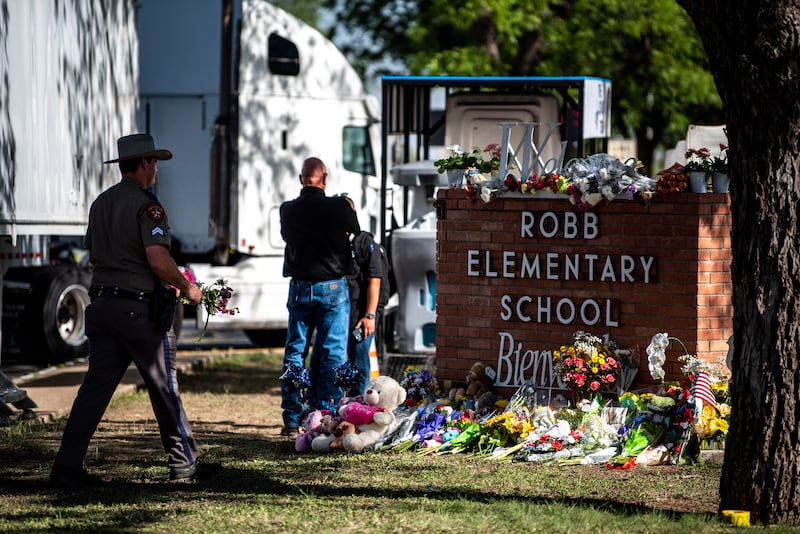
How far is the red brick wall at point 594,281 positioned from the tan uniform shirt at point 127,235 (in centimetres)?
273

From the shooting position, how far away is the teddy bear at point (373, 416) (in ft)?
26.2

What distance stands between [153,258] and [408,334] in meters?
4.96

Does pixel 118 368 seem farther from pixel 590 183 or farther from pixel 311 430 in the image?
pixel 590 183

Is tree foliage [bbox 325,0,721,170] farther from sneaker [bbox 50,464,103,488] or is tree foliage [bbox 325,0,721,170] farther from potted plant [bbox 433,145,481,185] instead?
sneaker [bbox 50,464,103,488]

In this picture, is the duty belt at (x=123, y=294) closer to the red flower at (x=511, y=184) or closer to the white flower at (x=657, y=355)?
the red flower at (x=511, y=184)

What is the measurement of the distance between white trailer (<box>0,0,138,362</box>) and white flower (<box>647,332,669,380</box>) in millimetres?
5450

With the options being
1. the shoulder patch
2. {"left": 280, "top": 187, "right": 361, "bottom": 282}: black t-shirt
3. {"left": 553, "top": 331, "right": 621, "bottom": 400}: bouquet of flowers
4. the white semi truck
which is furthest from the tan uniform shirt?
the white semi truck

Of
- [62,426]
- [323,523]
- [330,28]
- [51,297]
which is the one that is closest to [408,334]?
[62,426]

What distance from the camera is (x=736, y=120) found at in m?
5.77

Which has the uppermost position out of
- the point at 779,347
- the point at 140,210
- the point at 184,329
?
the point at 140,210

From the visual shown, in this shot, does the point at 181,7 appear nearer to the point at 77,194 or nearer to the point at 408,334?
the point at 77,194

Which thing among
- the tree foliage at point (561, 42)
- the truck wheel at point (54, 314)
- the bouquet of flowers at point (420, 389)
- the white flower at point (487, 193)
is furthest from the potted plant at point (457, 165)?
the tree foliage at point (561, 42)

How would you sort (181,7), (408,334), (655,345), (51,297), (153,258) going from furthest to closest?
1. (181,7)
2. (51,297)
3. (408,334)
4. (655,345)
5. (153,258)

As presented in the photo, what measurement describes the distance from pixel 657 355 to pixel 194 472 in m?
3.00
